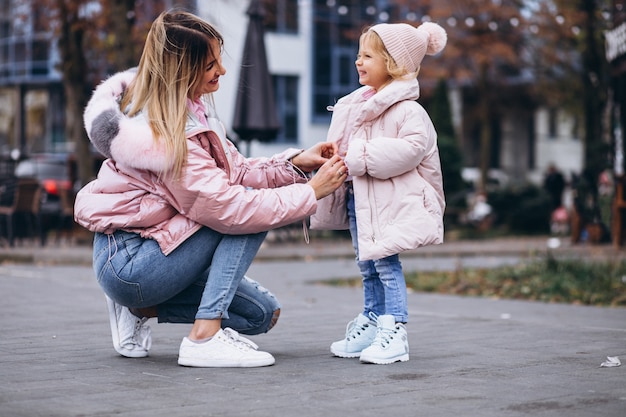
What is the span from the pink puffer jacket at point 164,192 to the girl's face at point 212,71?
0.19 metres

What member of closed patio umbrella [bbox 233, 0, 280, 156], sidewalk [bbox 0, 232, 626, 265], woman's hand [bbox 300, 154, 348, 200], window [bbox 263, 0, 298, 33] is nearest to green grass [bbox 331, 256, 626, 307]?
sidewalk [bbox 0, 232, 626, 265]

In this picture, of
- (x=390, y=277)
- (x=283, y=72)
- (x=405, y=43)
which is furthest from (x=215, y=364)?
(x=283, y=72)

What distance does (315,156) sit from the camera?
5.43 metres

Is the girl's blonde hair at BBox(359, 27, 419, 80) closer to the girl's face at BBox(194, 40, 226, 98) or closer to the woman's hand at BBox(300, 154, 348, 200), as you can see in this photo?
the woman's hand at BBox(300, 154, 348, 200)

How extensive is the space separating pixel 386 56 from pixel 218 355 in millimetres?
1654

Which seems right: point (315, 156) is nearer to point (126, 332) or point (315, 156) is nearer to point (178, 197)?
point (178, 197)

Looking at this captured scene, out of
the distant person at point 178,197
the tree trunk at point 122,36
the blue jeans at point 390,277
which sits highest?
the tree trunk at point 122,36

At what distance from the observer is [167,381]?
4770mm

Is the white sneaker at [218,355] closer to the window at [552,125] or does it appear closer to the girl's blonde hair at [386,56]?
the girl's blonde hair at [386,56]

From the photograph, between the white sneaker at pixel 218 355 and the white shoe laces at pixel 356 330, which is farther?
the white shoe laces at pixel 356 330

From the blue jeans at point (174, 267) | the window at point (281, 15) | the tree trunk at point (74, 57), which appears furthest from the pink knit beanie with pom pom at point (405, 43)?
the window at point (281, 15)

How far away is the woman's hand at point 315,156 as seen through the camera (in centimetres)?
543

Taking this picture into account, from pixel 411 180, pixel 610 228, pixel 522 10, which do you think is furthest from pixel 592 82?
pixel 411 180

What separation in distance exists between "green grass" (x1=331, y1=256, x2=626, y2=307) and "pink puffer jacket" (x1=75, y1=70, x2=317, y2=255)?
4.90 m
